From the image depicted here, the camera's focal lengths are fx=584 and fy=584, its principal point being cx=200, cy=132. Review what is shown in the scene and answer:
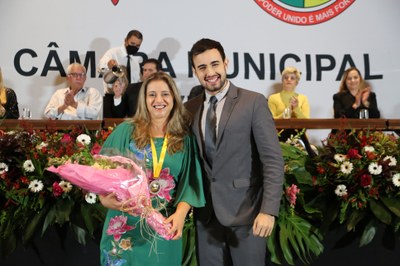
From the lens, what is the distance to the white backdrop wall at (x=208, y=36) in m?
7.14

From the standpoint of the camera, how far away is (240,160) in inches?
110

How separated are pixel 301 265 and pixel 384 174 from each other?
2.60 feet

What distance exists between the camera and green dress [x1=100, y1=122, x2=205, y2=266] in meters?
2.70

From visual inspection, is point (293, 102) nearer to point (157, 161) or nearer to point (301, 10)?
point (301, 10)

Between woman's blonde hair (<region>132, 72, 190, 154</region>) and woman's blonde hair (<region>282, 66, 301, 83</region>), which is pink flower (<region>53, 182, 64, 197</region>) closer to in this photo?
woman's blonde hair (<region>132, 72, 190, 154</region>)

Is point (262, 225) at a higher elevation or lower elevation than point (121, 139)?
lower

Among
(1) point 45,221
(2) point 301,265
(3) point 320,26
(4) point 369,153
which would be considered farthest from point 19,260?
(3) point 320,26

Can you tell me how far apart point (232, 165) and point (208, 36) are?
4871 millimetres

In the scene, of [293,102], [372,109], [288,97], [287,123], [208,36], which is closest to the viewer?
[287,123]

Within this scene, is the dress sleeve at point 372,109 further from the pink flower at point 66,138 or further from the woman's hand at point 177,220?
the woman's hand at point 177,220

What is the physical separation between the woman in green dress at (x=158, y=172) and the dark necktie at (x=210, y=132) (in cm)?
7

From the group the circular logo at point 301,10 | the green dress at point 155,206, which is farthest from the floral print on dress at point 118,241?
the circular logo at point 301,10

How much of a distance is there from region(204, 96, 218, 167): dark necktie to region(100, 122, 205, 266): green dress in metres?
0.09

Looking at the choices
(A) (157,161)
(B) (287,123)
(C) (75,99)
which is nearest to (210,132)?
(A) (157,161)
